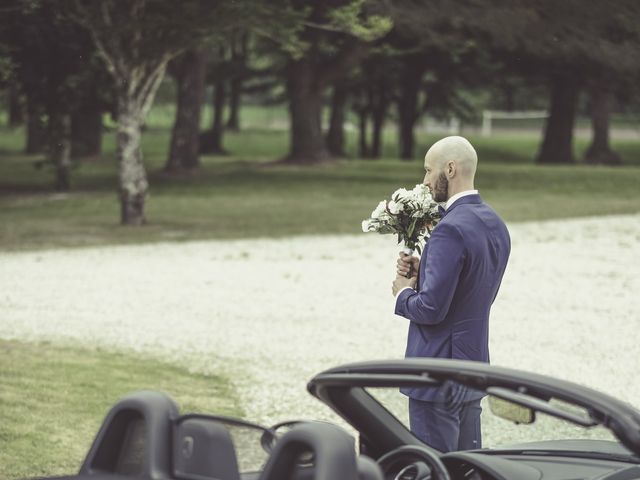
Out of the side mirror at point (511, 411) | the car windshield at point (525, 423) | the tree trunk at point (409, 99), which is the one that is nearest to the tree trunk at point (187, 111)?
the tree trunk at point (409, 99)

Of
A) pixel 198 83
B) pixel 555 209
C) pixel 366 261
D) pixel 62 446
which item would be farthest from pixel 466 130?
pixel 62 446

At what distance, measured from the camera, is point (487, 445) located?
4418 mm

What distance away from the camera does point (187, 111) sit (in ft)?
130

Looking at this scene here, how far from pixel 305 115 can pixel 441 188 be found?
117 ft

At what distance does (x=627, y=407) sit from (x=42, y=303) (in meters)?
12.2

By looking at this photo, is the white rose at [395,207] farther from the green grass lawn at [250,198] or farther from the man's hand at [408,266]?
the green grass lawn at [250,198]

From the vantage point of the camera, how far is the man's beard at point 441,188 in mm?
5329

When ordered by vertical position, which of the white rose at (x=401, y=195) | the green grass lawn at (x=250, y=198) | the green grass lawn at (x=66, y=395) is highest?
the white rose at (x=401, y=195)

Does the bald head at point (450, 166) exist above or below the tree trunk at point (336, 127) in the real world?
above

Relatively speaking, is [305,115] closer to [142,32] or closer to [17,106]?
[17,106]

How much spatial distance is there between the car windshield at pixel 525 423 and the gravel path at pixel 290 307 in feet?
17.0

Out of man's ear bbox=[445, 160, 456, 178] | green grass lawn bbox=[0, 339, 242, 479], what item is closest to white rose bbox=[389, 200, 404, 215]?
man's ear bbox=[445, 160, 456, 178]

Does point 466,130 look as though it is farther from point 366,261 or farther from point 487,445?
point 487,445

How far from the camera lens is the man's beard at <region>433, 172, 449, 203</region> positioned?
533 cm
